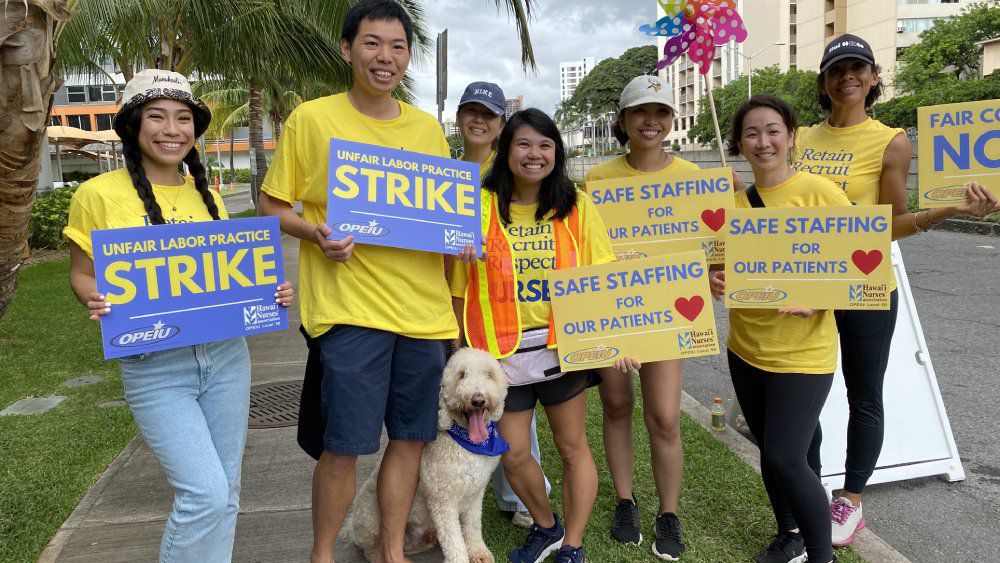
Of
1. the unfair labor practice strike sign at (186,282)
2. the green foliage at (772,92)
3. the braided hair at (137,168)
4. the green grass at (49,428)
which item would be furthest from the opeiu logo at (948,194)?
the green foliage at (772,92)

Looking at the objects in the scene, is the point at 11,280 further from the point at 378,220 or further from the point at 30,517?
the point at 378,220

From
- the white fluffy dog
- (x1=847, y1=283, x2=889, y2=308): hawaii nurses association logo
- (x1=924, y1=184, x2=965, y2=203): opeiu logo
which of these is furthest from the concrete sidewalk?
(x1=924, y1=184, x2=965, y2=203): opeiu logo

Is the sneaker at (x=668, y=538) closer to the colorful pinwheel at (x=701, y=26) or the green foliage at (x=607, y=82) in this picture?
the colorful pinwheel at (x=701, y=26)

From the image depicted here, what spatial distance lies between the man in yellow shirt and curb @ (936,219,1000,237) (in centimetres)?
1545

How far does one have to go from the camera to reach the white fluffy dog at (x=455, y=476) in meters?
2.93

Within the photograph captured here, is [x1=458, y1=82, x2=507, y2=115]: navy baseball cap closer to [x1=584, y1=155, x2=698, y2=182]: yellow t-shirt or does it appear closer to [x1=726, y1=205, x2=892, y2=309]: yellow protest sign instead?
[x1=584, y1=155, x2=698, y2=182]: yellow t-shirt

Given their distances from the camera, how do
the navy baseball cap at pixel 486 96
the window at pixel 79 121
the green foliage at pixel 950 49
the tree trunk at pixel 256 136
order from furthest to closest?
1. the window at pixel 79 121
2. the green foliage at pixel 950 49
3. the tree trunk at pixel 256 136
4. the navy baseball cap at pixel 486 96

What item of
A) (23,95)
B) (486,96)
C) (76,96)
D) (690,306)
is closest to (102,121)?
(76,96)

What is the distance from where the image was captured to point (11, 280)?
144 inches

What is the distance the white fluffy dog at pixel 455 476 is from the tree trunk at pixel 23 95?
199cm

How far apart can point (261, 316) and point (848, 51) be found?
2955mm

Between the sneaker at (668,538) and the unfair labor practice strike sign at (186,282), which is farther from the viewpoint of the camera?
the sneaker at (668,538)

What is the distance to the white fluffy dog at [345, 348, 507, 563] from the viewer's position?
2930 millimetres

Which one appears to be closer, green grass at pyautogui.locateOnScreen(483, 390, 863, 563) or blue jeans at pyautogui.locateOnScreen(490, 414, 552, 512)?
green grass at pyautogui.locateOnScreen(483, 390, 863, 563)
